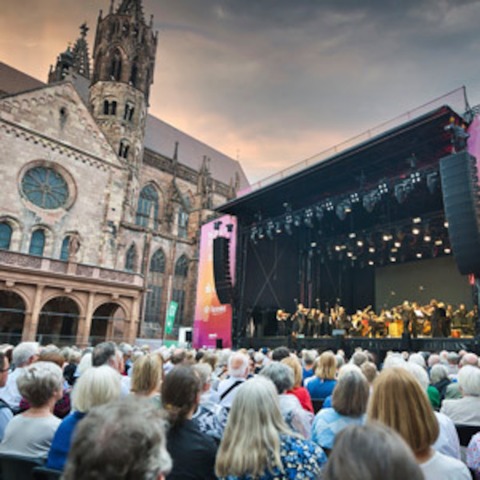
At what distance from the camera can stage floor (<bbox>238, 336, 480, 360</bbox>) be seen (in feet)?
38.2

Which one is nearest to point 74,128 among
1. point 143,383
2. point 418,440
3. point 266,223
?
point 266,223

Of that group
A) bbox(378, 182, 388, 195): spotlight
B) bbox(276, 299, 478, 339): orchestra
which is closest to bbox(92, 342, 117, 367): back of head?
bbox(378, 182, 388, 195): spotlight

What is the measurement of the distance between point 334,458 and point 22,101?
25206 millimetres

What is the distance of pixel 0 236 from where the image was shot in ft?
66.7

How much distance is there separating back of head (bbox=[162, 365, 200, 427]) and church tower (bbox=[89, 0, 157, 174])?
1055 inches

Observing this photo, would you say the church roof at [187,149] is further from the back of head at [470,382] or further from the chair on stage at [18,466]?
the chair on stage at [18,466]

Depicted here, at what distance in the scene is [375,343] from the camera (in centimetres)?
1411

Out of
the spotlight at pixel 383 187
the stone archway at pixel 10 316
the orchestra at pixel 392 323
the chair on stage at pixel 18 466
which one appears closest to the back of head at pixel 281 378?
the chair on stage at pixel 18 466

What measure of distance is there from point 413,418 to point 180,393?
124 cm

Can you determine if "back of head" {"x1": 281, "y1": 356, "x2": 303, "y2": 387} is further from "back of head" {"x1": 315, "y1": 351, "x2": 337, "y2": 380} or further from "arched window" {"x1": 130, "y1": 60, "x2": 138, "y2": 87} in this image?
"arched window" {"x1": 130, "y1": 60, "x2": 138, "y2": 87}

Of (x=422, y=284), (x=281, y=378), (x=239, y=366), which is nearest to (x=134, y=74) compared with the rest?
(x=422, y=284)

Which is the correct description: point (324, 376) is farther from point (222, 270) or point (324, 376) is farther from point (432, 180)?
point (222, 270)

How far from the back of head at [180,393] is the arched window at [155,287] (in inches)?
1084

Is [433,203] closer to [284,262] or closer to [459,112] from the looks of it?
[459,112]
